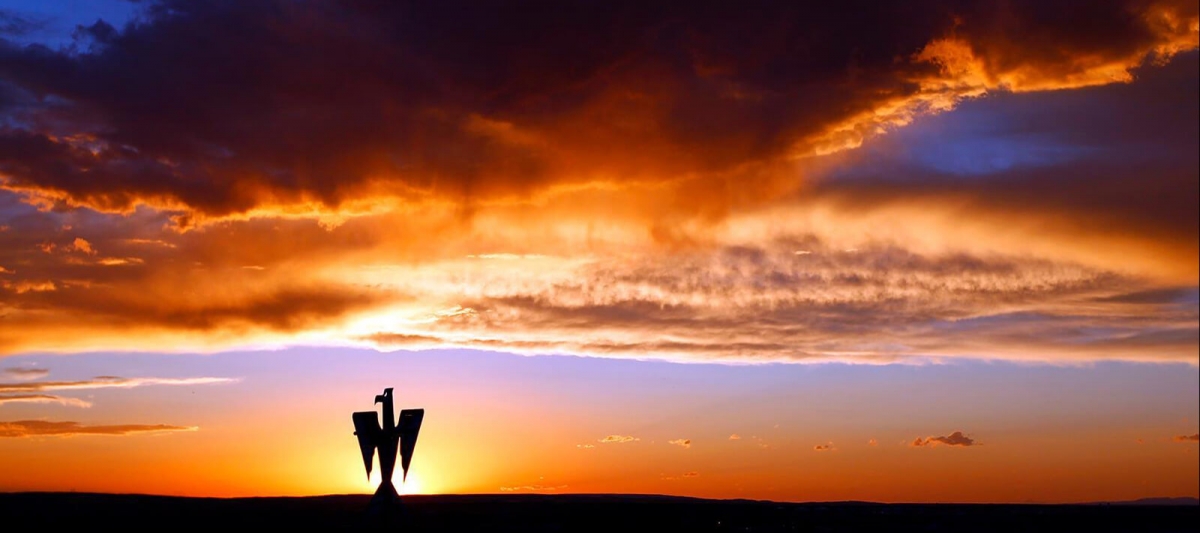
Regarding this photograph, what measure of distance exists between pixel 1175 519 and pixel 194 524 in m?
54.9

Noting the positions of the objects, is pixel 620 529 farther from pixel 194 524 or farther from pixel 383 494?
pixel 194 524

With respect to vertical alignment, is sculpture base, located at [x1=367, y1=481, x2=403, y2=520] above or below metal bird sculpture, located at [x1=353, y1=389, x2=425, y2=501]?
below

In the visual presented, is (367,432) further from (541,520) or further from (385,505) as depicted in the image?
(541,520)

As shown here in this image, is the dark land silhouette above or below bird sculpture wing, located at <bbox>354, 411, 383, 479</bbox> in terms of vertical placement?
below

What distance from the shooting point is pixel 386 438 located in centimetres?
4428

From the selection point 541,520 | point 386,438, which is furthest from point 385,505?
point 541,520

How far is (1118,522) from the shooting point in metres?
58.9

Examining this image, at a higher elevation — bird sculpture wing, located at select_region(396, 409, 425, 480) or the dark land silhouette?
bird sculpture wing, located at select_region(396, 409, 425, 480)

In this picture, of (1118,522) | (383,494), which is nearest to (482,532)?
(383,494)

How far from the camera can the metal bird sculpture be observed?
4412 centimetres

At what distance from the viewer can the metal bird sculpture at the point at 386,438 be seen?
1737 inches

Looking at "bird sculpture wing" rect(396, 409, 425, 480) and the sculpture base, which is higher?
"bird sculpture wing" rect(396, 409, 425, 480)

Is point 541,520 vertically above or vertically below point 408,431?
below

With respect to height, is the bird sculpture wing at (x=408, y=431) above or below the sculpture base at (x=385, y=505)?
above
